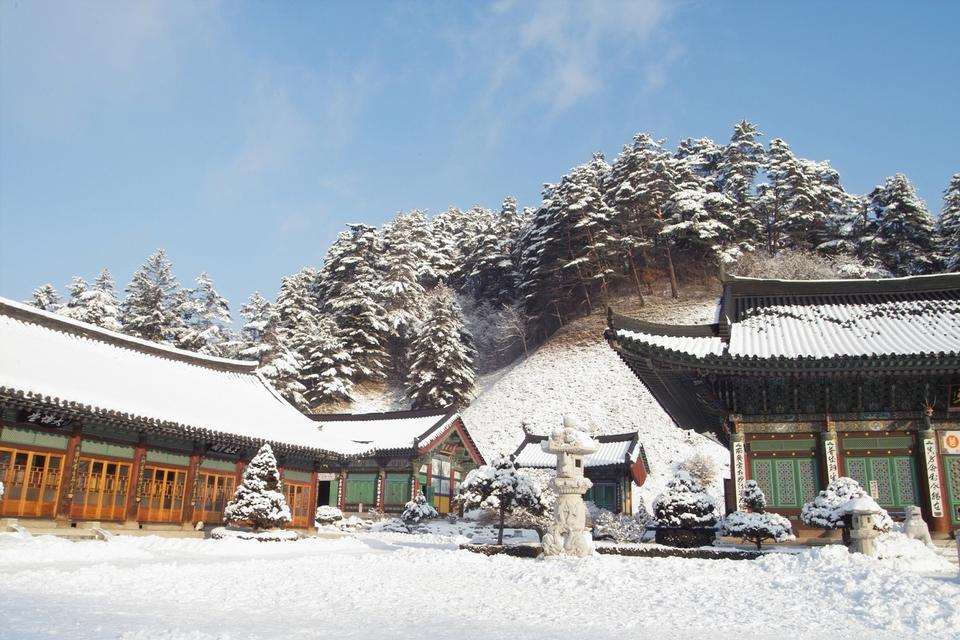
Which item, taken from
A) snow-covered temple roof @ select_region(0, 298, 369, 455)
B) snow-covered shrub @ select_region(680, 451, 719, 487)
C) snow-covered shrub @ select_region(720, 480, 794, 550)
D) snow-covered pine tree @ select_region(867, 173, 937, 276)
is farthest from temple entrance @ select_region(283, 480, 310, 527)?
snow-covered pine tree @ select_region(867, 173, 937, 276)

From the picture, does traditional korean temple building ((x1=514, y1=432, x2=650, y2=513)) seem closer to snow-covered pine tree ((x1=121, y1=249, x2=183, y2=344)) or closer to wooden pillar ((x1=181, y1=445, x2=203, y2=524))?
wooden pillar ((x1=181, y1=445, x2=203, y2=524))

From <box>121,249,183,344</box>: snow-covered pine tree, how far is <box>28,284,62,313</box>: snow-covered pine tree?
5.77 meters

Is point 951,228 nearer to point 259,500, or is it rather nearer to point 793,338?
point 793,338

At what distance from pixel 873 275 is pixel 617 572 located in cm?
4973

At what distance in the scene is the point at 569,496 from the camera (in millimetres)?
16219

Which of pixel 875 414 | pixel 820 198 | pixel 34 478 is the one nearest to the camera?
pixel 875 414

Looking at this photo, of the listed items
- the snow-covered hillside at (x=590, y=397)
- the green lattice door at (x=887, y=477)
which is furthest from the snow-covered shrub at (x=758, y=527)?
the snow-covered hillside at (x=590, y=397)

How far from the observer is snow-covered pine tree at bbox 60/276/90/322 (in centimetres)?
5750

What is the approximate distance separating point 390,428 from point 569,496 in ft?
98.1

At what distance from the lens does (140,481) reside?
23.5 metres

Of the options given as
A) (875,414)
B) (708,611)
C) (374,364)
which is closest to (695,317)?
(374,364)

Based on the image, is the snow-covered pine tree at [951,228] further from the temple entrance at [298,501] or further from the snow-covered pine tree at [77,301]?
the snow-covered pine tree at [77,301]

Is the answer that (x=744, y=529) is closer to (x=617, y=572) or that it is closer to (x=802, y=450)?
(x=802, y=450)

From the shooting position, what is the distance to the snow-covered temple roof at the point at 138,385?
20.2 meters
